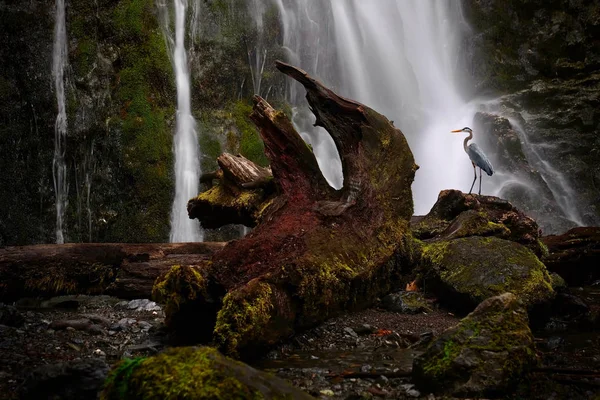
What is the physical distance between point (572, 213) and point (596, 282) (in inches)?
372

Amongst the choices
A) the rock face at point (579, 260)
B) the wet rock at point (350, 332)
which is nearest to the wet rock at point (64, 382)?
the wet rock at point (350, 332)

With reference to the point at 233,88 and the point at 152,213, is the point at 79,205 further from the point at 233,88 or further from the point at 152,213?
the point at 233,88

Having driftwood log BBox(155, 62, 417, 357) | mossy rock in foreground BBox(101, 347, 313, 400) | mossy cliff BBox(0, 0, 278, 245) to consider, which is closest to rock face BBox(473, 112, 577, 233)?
mossy cliff BBox(0, 0, 278, 245)

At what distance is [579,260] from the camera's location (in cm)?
835

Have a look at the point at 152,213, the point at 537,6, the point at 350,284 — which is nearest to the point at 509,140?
the point at 537,6

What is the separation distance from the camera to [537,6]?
2017 centimetres

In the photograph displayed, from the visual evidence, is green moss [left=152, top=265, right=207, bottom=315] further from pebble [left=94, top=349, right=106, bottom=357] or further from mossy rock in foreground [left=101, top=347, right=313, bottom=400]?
mossy rock in foreground [left=101, top=347, right=313, bottom=400]

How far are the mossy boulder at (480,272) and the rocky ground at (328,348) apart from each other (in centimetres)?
29

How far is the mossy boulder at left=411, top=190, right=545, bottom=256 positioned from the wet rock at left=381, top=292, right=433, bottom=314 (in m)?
1.53

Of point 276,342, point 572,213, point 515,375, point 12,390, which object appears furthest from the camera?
point 572,213

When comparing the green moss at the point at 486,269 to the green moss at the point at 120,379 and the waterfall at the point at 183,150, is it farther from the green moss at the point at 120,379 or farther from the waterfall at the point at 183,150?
the waterfall at the point at 183,150

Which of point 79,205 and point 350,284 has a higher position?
point 79,205

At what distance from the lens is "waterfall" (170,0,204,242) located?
14.4m

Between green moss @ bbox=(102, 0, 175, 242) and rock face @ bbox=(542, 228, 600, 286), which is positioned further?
green moss @ bbox=(102, 0, 175, 242)
